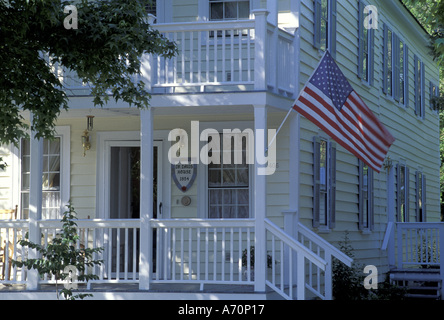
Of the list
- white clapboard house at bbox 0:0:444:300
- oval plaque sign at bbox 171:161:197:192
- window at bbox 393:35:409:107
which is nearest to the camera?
white clapboard house at bbox 0:0:444:300

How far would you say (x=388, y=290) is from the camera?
15.3 meters

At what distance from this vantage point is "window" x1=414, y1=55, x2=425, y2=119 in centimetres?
2305

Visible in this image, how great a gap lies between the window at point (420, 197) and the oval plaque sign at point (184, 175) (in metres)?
10.5

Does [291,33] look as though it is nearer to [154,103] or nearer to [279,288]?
[154,103]

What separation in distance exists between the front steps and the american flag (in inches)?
186

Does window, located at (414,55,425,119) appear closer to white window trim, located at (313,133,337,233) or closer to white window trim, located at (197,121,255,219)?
white window trim, located at (313,133,337,233)

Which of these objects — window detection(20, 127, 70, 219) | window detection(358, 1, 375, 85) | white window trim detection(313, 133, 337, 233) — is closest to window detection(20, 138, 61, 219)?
→ window detection(20, 127, 70, 219)

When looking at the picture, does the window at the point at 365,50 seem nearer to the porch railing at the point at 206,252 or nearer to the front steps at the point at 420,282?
the front steps at the point at 420,282

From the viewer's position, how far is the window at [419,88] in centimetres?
2305

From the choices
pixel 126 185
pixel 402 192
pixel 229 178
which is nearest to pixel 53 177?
pixel 126 185

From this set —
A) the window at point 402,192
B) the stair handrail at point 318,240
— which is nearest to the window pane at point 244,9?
the stair handrail at point 318,240

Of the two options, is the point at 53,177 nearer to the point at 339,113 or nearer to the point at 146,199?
the point at 146,199

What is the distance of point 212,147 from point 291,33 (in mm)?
2360
